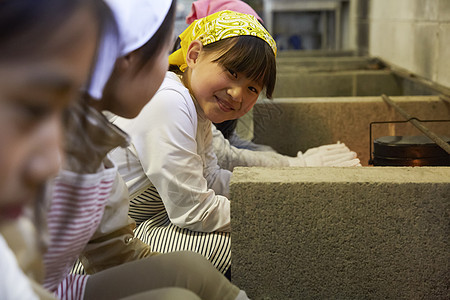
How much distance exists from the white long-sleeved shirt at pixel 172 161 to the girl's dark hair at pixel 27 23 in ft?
3.93

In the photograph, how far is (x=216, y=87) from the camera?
2086 millimetres

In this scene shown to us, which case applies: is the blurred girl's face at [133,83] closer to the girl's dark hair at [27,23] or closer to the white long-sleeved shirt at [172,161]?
the girl's dark hair at [27,23]

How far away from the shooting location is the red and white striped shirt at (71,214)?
0.87m

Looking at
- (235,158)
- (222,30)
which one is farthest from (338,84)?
(222,30)

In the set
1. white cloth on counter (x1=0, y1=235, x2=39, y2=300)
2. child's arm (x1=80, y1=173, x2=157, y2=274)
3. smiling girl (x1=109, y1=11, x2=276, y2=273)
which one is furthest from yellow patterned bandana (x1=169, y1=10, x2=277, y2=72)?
white cloth on counter (x1=0, y1=235, x2=39, y2=300)

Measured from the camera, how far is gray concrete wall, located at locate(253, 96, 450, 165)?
125 inches

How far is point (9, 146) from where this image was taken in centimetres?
57

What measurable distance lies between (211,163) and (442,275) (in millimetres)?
953

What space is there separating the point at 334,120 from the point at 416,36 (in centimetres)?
118

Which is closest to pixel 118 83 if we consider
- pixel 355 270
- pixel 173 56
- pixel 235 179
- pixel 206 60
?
pixel 235 179

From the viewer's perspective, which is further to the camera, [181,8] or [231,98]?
[181,8]

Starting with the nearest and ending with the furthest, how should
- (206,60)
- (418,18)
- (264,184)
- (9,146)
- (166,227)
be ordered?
1. (9,146)
2. (264,184)
3. (166,227)
4. (206,60)
5. (418,18)

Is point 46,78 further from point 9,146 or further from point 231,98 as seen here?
point 231,98

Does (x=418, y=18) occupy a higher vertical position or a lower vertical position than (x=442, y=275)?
higher
